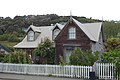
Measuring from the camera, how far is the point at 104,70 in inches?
723

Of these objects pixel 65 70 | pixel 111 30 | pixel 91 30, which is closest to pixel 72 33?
pixel 91 30

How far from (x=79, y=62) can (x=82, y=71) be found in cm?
141

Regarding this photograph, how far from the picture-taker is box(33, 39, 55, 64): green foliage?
98.3 ft

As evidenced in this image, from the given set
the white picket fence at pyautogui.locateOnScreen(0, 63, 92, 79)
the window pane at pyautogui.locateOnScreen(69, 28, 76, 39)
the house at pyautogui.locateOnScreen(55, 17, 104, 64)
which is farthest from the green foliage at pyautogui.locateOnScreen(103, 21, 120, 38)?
the white picket fence at pyautogui.locateOnScreen(0, 63, 92, 79)

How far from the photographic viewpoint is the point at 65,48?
2895cm

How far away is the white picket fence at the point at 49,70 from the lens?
61.9 feet

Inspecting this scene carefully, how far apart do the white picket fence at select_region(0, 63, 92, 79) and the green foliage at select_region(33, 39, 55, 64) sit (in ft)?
26.9

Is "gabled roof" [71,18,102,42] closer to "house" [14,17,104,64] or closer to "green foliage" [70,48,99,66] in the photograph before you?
"house" [14,17,104,64]

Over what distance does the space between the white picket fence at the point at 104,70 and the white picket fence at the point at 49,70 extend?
64cm

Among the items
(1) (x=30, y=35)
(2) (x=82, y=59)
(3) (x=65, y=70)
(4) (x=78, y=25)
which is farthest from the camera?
(1) (x=30, y=35)

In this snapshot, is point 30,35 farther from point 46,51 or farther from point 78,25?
point 78,25

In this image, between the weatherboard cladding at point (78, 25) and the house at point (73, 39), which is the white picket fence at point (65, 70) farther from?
the weatherboard cladding at point (78, 25)

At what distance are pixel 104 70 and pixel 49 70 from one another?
4.80m

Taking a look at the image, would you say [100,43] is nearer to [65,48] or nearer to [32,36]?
[65,48]
